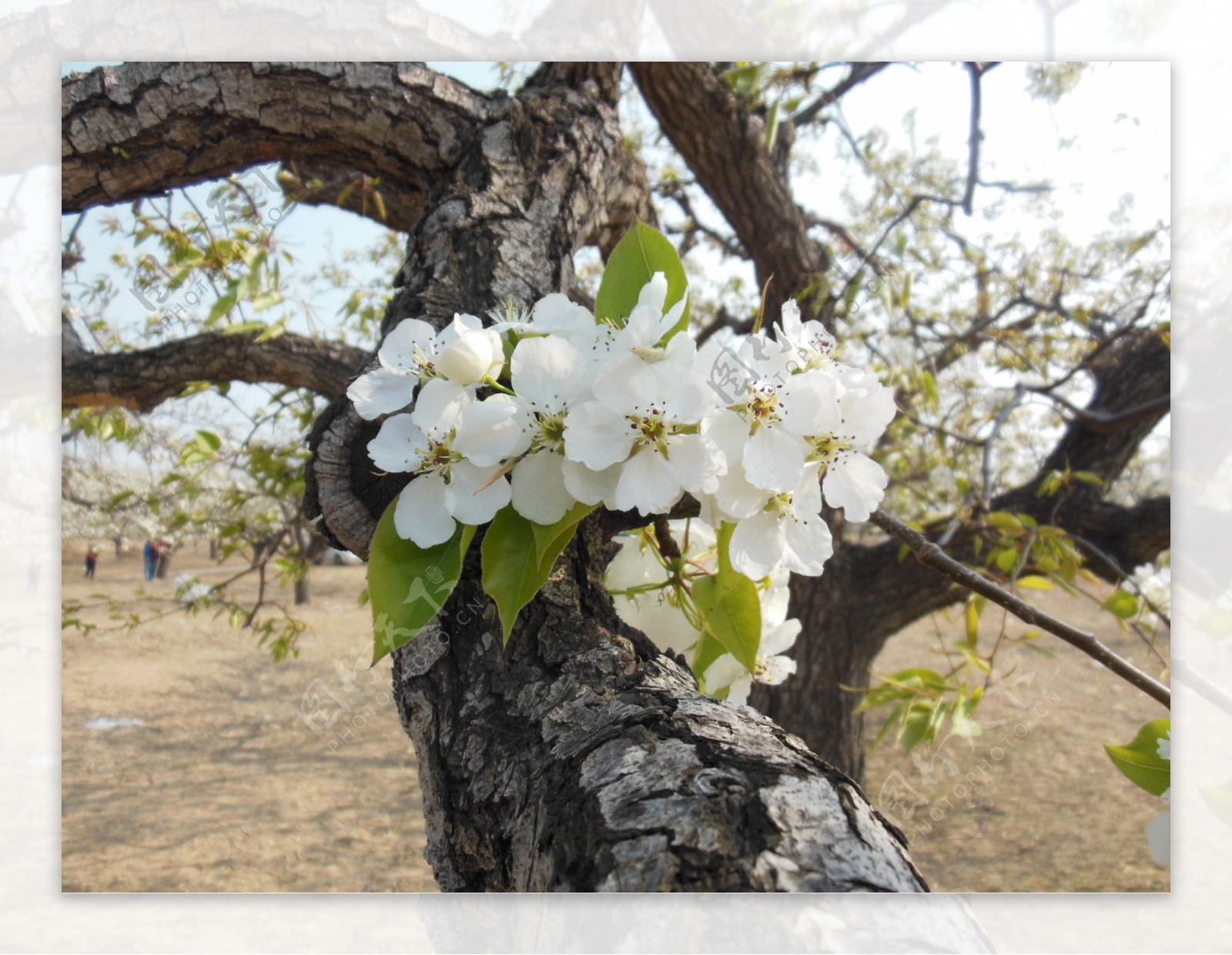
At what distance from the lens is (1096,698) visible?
197 centimetres

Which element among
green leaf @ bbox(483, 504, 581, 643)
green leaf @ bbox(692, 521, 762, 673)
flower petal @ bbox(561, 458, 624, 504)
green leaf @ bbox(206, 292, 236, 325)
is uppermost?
green leaf @ bbox(206, 292, 236, 325)

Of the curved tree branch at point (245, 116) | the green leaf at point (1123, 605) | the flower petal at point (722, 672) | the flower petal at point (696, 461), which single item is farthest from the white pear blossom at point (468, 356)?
the green leaf at point (1123, 605)

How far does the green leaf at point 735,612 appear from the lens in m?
0.55

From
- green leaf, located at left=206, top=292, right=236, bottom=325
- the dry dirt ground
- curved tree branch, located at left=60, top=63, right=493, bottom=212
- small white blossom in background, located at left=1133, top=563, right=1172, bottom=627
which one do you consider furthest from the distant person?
small white blossom in background, located at left=1133, top=563, right=1172, bottom=627

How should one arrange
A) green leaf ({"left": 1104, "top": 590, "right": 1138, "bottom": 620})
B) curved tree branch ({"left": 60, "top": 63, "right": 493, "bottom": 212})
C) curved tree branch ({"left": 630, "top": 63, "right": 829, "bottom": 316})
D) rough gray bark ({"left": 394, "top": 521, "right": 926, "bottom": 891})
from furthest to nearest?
curved tree branch ({"left": 630, "top": 63, "right": 829, "bottom": 316}) → green leaf ({"left": 1104, "top": 590, "right": 1138, "bottom": 620}) → curved tree branch ({"left": 60, "top": 63, "right": 493, "bottom": 212}) → rough gray bark ({"left": 394, "top": 521, "right": 926, "bottom": 891})

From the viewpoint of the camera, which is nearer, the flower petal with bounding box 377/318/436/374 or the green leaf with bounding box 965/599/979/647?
the flower petal with bounding box 377/318/436/374

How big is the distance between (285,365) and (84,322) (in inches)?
14.7

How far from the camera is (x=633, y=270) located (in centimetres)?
54

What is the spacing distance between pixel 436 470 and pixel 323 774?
1.51 metres

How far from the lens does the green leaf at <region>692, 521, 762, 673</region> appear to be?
55 cm

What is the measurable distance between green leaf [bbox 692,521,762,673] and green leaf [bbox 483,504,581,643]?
0.38 feet

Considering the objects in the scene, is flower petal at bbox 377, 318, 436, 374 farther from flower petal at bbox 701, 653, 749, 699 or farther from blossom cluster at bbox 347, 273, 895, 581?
flower petal at bbox 701, 653, 749, 699

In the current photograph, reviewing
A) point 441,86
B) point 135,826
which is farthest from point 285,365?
point 135,826

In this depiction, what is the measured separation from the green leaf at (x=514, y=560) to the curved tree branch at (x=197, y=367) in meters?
0.76
